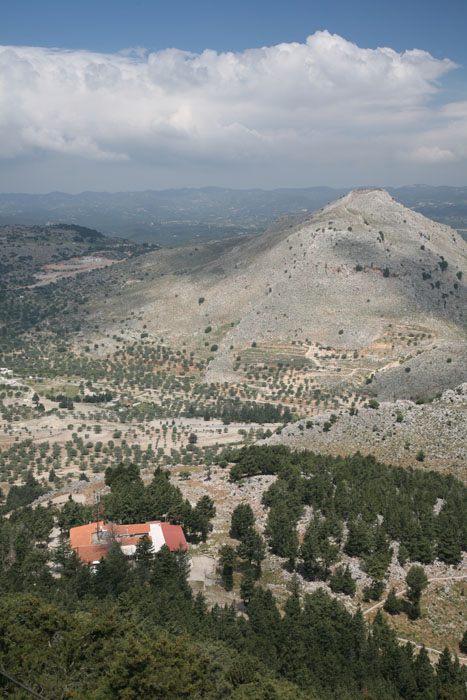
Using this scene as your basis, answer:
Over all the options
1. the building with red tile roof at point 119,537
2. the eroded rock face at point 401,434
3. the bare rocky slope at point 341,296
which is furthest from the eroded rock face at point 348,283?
the building with red tile roof at point 119,537

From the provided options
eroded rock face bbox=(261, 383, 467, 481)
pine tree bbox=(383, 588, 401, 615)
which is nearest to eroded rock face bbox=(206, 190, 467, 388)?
eroded rock face bbox=(261, 383, 467, 481)

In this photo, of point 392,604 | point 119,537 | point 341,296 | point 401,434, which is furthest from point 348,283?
point 392,604

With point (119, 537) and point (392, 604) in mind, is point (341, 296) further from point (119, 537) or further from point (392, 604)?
point (392, 604)

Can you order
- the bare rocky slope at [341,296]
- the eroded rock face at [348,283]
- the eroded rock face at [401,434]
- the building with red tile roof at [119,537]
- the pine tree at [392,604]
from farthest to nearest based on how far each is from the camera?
the eroded rock face at [348,283] → the bare rocky slope at [341,296] → the eroded rock face at [401,434] → the building with red tile roof at [119,537] → the pine tree at [392,604]

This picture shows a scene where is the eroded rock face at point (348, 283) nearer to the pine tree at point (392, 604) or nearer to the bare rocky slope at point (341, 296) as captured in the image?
the bare rocky slope at point (341, 296)

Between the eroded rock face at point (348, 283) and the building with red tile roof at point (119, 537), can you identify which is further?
the eroded rock face at point (348, 283)

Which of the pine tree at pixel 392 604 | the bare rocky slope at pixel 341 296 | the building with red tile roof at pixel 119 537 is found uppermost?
the bare rocky slope at pixel 341 296

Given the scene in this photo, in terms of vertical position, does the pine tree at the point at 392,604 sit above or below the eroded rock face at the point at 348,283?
below

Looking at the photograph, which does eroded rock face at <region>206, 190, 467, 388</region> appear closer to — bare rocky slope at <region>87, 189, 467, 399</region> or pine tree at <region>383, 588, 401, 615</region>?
bare rocky slope at <region>87, 189, 467, 399</region>

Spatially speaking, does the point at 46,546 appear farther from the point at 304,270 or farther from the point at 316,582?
the point at 304,270
